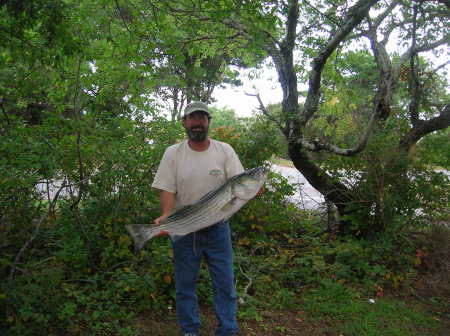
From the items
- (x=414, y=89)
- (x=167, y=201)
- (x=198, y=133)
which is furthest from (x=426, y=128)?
(x=167, y=201)

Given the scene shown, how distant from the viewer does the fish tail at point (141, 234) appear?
11.5 feet

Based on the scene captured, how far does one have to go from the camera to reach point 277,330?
4617 mm

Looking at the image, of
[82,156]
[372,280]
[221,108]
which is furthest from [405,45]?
[221,108]

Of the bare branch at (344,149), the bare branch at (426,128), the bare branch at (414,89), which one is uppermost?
the bare branch at (414,89)

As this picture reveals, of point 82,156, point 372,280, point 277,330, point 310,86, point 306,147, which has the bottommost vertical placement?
point 277,330

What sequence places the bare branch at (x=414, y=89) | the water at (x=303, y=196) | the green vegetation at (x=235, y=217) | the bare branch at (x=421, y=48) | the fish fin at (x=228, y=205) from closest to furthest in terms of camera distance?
the fish fin at (x=228, y=205) < the green vegetation at (x=235, y=217) < the bare branch at (x=414, y=89) < the bare branch at (x=421, y=48) < the water at (x=303, y=196)

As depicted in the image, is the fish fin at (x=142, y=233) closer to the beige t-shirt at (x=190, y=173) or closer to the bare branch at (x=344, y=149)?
the beige t-shirt at (x=190, y=173)

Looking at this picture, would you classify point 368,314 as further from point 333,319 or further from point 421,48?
point 421,48

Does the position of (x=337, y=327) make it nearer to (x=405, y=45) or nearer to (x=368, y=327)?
(x=368, y=327)

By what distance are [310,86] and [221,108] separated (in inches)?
2061

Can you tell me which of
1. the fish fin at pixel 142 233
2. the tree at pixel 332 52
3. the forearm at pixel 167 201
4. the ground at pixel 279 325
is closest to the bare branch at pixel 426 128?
the tree at pixel 332 52

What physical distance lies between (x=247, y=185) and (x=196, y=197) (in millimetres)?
488

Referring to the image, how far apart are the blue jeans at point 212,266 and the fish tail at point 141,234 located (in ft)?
0.94

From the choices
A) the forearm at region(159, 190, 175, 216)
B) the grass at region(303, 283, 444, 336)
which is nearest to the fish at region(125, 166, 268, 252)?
the forearm at region(159, 190, 175, 216)
